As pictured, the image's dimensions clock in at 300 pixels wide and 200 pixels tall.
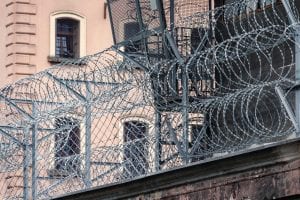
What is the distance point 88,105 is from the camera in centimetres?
2055

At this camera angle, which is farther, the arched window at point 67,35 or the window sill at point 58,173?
the arched window at point 67,35

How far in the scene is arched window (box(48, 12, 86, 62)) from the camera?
1582 inches

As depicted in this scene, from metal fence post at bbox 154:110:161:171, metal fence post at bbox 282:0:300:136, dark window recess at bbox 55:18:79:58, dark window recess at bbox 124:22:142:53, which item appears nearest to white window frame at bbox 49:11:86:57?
dark window recess at bbox 55:18:79:58

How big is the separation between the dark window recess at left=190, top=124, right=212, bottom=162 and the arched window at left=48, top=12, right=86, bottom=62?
2085 cm

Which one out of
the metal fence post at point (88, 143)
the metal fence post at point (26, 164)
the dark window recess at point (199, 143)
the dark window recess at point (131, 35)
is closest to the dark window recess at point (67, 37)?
the metal fence post at point (26, 164)

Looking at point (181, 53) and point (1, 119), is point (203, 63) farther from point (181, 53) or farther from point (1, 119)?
point (1, 119)

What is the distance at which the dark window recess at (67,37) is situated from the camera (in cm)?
4034

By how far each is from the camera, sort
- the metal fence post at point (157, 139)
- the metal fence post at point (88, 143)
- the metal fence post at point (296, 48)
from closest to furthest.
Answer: the metal fence post at point (296, 48) → the metal fence post at point (157, 139) → the metal fence post at point (88, 143)

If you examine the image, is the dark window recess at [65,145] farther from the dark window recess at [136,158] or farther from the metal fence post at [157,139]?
the metal fence post at [157,139]

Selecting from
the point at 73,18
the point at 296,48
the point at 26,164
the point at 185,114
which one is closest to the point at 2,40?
the point at 73,18

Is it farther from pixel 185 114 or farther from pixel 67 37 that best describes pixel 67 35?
pixel 185 114

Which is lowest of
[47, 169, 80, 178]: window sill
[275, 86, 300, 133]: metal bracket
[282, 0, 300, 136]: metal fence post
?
[47, 169, 80, 178]: window sill

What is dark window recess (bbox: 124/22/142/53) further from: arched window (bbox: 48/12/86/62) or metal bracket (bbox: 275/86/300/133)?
arched window (bbox: 48/12/86/62)

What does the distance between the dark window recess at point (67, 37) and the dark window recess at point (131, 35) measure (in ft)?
60.5
